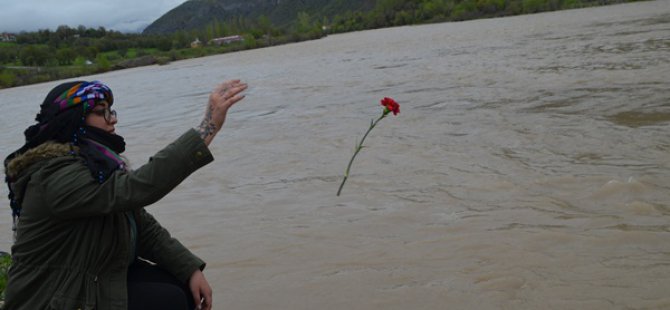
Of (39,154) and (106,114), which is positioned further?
(106,114)

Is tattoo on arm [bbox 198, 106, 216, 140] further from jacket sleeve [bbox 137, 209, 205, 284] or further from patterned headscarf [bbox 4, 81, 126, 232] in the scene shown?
jacket sleeve [bbox 137, 209, 205, 284]

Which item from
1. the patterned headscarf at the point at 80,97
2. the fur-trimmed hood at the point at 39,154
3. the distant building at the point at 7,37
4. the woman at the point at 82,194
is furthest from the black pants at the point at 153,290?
the distant building at the point at 7,37

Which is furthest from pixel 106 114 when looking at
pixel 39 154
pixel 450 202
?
pixel 450 202

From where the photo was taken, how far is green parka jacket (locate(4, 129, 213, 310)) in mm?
2246

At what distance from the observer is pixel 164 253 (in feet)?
9.70

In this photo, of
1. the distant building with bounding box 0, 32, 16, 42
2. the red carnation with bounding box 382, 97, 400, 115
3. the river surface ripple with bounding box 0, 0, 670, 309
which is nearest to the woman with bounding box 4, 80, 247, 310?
the river surface ripple with bounding box 0, 0, 670, 309

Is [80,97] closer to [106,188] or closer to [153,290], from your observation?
[106,188]

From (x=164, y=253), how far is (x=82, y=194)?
2.61 ft

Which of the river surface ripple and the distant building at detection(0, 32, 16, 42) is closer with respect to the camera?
the river surface ripple

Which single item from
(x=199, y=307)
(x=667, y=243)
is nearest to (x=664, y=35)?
(x=667, y=243)

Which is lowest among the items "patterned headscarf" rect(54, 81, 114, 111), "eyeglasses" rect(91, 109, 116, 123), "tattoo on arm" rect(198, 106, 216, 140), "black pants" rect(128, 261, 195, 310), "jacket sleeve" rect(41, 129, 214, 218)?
"black pants" rect(128, 261, 195, 310)

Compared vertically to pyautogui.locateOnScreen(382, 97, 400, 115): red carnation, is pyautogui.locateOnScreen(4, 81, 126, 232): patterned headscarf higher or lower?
higher

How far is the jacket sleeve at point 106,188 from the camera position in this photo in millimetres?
2238

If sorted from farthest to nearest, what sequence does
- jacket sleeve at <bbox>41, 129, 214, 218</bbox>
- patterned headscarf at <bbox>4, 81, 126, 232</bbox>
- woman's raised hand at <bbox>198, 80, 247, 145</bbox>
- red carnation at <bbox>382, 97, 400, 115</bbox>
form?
red carnation at <bbox>382, 97, 400, 115</bbox>
woman's raised hand at <bbox>198, 80, 247, 145</bbox>
patterned headscarf at <bbox>4, 81, 126, 232</bbox>
jacket sleeve at <bbox>41, 129, 214, 218</bbox>
